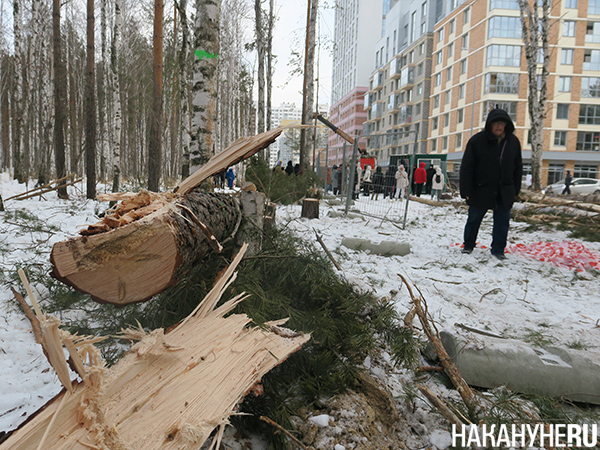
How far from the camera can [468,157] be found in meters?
5.43

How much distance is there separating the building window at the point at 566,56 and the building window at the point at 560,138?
23.4ft

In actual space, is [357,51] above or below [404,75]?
above

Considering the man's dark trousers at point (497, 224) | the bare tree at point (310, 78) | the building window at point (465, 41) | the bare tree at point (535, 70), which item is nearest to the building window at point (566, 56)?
the building window at point (465, 41)

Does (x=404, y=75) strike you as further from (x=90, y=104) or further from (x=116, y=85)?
(x=90, y=104)

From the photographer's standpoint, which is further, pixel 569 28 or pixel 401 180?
pixel 569 28

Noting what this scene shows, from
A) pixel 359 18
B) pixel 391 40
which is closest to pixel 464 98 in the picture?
pixel 391 40

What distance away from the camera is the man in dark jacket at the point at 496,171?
518 centimetres

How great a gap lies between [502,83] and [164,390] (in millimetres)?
46245

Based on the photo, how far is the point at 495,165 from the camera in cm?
524

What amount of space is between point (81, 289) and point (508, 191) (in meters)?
5.25

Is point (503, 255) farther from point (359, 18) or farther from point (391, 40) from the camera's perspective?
point (359, 18)

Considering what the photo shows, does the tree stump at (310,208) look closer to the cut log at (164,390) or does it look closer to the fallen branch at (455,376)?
the fallen branch at (455,376)

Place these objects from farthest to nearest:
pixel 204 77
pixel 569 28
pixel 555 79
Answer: pixel 555 79, pixel 569 28, pixel 204 77

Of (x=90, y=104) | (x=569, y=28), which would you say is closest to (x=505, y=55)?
(x=569, y=28)
